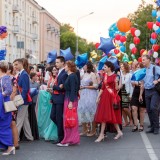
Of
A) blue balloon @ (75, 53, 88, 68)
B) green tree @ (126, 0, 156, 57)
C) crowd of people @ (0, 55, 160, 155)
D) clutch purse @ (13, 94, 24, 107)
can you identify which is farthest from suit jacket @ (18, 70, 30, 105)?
green tree @ (126, 0, 156, 57)

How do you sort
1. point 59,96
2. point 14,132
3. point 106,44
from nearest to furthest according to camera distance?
point 14,132, point 59,96, point 106,44

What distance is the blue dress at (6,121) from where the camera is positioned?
8.32m

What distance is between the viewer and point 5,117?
8484 mm

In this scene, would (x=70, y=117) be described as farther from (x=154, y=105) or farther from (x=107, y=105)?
(x=154, y=105)

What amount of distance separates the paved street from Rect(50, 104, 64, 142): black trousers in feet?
1.02

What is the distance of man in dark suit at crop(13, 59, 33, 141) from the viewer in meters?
9.52

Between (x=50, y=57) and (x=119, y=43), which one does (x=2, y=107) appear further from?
(x=119, y=43)

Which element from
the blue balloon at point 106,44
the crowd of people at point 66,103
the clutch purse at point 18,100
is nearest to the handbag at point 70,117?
the crowd of people at point 66,103

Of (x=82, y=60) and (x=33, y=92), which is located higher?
(x=82, y=60)

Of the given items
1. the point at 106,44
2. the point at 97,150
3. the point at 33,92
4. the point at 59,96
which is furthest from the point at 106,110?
the point at 106,44

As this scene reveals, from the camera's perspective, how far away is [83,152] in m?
8.77

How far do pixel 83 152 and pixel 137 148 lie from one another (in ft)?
3.62

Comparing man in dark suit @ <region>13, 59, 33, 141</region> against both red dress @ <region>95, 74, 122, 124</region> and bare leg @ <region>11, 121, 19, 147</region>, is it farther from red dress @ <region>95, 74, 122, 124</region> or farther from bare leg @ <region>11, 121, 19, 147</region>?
red dress @ <region>95, 74, 122, 124</region>

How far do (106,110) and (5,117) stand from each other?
247 centimetres
